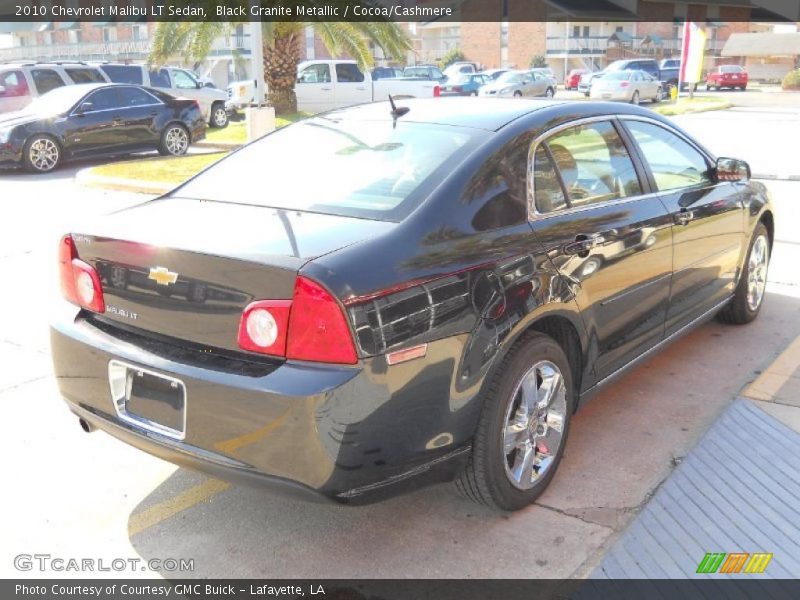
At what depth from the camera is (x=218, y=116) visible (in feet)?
73.5

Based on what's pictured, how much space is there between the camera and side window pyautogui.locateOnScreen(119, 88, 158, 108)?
1555 cm

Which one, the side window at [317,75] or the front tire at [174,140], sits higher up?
the side window at [317,75]

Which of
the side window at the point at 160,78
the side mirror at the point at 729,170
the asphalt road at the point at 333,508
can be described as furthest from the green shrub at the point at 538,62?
the asphalt road at the point at 333,508

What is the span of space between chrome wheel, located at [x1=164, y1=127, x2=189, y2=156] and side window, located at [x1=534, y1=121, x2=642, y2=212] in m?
13.4

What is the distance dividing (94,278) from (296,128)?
1.44m

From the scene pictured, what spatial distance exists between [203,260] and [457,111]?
1616 mm

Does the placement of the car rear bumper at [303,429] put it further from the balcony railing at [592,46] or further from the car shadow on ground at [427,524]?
the balcony railing at [592,46]

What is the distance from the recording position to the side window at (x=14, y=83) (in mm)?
17797

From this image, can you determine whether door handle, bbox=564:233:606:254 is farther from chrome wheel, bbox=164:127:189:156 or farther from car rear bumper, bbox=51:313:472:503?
chrome wheel, bbox=164:127:189:156

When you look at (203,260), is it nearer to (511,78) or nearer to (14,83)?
(14,83)

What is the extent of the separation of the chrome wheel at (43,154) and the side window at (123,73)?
536cm

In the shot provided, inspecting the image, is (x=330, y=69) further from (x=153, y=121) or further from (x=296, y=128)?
(x=296, y=128)

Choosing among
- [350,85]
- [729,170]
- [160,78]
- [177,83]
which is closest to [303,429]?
[729,170]

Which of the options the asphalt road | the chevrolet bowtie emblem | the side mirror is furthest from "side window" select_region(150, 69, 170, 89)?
the chevrolet bowtie emblem
